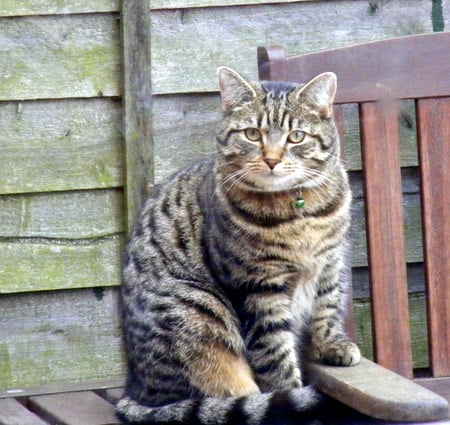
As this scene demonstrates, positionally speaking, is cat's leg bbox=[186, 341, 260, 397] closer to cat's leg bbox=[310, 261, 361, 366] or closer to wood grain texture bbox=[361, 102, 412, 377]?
cat's leg bbox=[310, 261, 361, 366]

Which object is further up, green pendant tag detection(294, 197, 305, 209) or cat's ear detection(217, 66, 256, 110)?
cat's ear detection(217, 66, 256, 110)

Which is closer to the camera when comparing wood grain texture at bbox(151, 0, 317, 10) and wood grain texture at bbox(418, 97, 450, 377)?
wood grain texture at bbox(418, 97, 450, 377)

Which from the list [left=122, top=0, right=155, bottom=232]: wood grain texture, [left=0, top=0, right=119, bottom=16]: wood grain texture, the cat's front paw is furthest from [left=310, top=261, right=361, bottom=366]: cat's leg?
[left=0, top=0, right=119, bottom=16]: wood grain texture

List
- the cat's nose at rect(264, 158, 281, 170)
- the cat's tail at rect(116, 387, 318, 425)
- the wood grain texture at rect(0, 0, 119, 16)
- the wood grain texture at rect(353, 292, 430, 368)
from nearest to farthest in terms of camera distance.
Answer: the cat's tail at rect(116, 387, 318, 425) → the cat's nose at rect(264, 158, 281, 170) → the wood grain texture at rect(0, 0, 119, 16) → the wood grain texture at rect(353, 292, 430, 368)

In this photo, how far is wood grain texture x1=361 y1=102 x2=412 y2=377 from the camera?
2.94 meters

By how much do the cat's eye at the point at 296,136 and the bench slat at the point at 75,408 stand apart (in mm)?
822

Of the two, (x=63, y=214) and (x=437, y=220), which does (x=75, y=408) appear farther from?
(x=437, y=220)

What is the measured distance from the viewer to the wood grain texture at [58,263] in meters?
3.26

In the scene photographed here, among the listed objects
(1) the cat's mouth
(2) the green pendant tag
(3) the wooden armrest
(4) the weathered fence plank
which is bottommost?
(3) the wooden armrest

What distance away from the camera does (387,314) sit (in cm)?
296

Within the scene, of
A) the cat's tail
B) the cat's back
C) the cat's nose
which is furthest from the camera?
the cat's back

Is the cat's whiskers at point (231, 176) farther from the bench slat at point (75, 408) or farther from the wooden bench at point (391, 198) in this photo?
the bench slat at point (75, 408)

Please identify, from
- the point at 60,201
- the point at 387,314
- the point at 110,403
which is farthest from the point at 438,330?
the point at 60,201

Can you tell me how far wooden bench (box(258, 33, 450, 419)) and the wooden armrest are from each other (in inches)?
12.5
